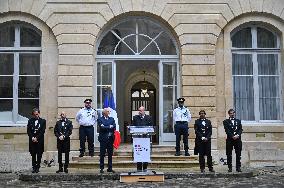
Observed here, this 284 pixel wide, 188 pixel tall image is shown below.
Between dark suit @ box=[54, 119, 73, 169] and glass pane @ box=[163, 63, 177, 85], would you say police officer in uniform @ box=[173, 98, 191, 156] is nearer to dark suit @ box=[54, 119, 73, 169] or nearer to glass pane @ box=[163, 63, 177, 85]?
glass pane @ box=[163, 63, 177, 85]

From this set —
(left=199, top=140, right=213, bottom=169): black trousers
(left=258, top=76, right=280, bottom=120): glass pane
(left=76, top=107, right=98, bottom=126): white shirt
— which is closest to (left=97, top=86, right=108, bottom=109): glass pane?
(left=76, top=107, right=98, bottom=126): white shirt

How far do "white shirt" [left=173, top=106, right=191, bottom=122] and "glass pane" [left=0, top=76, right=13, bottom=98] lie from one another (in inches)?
221

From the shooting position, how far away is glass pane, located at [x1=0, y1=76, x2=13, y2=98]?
50.4 feet

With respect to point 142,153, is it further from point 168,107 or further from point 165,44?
point 165,44

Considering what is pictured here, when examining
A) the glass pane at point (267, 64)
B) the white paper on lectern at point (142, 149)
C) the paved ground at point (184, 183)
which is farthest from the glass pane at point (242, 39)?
the white paper on lectern at point (142, 149)

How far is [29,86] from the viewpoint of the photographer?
1541 centimetres

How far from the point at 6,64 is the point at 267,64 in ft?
29.3

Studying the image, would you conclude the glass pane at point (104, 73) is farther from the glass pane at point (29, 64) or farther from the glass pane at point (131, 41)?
the glass pane at point (29, 64)

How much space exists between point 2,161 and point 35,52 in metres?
3.75

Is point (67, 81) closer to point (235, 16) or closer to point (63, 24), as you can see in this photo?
point (63, 24)

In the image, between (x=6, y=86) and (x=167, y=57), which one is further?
(x=167, y=57)

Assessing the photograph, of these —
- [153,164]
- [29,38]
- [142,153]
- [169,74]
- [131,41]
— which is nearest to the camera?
[142,153]

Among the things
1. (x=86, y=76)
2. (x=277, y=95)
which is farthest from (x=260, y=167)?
(x=86, y=76)

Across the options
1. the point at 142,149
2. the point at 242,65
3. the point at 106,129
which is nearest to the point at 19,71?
the point at 106,129
